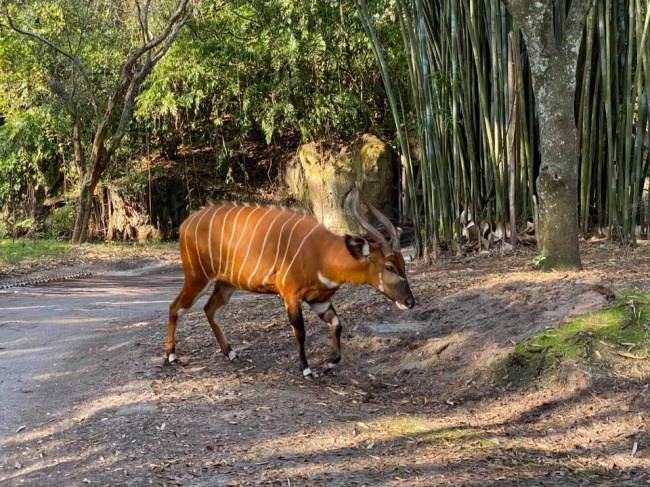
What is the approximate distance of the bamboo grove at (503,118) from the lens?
755 cm

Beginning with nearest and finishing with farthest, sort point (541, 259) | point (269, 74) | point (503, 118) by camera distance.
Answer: point (541, 259)
point (503, 118)
point (269, 74)

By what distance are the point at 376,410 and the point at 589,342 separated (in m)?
1.38

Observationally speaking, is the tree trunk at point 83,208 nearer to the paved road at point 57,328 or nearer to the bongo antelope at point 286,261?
the paved road at point 57,328

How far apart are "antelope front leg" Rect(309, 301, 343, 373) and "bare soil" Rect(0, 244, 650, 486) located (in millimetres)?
101

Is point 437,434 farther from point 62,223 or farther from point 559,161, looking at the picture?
point 62,223

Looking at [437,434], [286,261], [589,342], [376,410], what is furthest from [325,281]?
[589,342]

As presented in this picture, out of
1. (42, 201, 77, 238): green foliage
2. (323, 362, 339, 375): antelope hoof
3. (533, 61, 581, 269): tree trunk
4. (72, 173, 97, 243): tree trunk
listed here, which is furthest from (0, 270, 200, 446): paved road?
(42, 201, 77, 238): green foliage

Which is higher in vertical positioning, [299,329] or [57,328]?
[299,329]

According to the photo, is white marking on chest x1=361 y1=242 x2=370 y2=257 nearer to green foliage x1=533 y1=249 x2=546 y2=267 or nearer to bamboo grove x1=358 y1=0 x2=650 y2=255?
green foliage x1=533 y1=249 x2=546 y2=267

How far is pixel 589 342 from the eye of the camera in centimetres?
471

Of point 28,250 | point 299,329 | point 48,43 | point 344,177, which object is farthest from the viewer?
point 344,177

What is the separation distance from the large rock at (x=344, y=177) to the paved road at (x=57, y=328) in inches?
194

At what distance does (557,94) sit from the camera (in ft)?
19.6

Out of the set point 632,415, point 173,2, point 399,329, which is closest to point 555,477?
point 632,415
